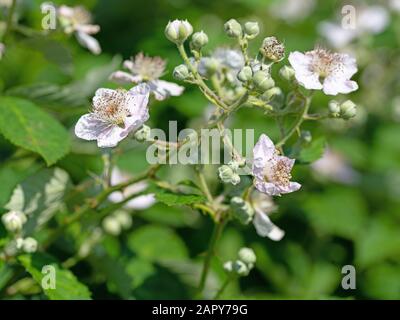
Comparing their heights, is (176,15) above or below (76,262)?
above

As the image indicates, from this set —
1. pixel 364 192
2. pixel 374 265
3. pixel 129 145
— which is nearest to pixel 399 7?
pixel 364 192

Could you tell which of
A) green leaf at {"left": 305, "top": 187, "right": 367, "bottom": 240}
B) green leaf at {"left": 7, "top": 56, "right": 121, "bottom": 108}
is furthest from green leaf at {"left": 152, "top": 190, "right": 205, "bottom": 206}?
green leaf at {"left": 305, "top": 187, "right": 367, "bottom": 240}

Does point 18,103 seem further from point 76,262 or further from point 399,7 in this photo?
point 399,7

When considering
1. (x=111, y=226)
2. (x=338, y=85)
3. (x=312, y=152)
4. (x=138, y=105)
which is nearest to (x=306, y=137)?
(x=312, y=152)

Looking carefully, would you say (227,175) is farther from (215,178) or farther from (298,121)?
(215,178)

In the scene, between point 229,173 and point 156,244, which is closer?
point 229,173
